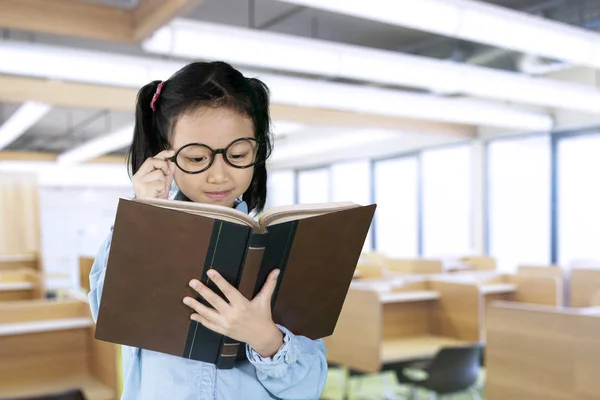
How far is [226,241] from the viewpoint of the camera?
2.94 ft

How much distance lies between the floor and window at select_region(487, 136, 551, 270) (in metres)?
2.35

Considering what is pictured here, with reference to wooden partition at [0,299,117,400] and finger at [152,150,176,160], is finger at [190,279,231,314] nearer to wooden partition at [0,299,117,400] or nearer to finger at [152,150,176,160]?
finger at [152,150,176,160]

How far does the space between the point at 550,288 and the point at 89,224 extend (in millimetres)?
12216

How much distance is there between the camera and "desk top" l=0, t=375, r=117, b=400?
9.09 ft

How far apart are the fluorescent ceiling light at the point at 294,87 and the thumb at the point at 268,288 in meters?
1.74

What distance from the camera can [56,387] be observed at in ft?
9.57

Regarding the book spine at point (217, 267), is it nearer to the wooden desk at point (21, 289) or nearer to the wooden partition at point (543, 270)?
the wooden partition at point (543, 270)

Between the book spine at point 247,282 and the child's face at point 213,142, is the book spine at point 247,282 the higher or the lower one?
the lower one

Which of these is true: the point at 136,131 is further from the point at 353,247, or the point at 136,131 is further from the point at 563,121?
the point at 563,121

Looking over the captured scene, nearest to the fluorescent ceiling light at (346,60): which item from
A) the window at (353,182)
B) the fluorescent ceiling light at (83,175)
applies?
the window at (353,182)

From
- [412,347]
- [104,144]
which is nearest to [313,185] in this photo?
[104,144]

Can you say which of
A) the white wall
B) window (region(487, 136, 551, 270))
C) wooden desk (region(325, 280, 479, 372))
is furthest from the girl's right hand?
the white wall

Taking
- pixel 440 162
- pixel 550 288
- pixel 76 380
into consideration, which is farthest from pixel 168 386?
pixel 440 162

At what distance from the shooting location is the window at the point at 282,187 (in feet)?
40.5
